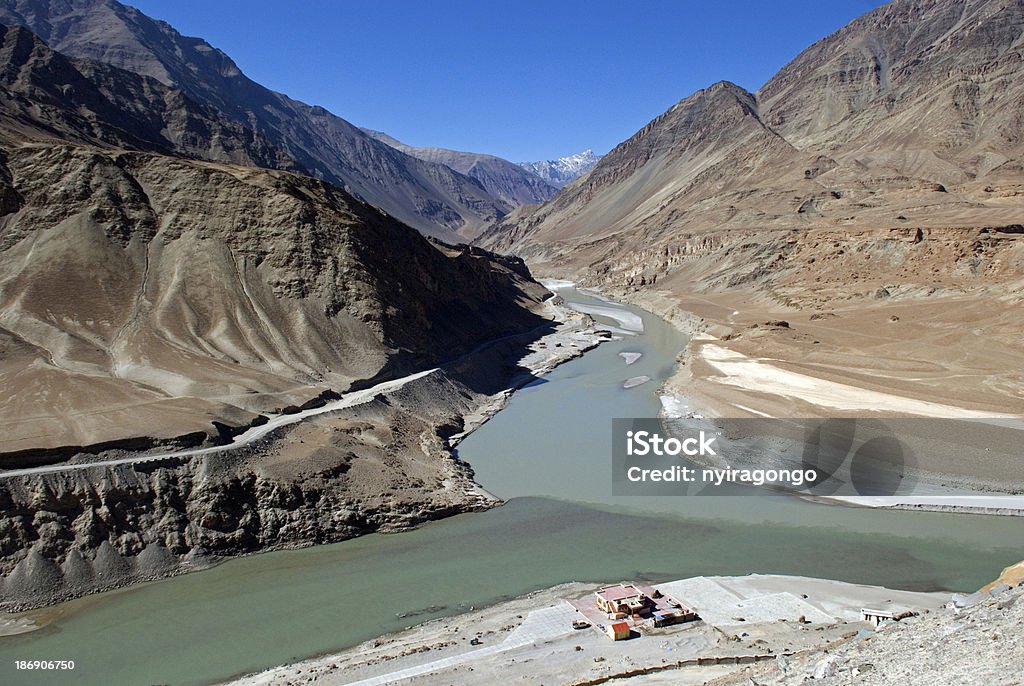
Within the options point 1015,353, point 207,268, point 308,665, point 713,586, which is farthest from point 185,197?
point 1015,353

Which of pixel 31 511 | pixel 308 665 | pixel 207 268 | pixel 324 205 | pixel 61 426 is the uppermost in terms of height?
pixel 324 205

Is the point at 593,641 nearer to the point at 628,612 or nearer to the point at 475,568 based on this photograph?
the point at 628,612

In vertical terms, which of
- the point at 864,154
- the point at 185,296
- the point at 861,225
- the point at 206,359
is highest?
the point at 864,154

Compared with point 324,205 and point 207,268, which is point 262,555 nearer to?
point 207,268

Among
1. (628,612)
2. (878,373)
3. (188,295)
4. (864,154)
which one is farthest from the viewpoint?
(864,154)

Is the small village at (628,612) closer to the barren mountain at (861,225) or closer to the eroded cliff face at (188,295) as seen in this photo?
the eroded cliff face at (188,295)

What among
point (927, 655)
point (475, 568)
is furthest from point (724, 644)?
point (475, 568)
